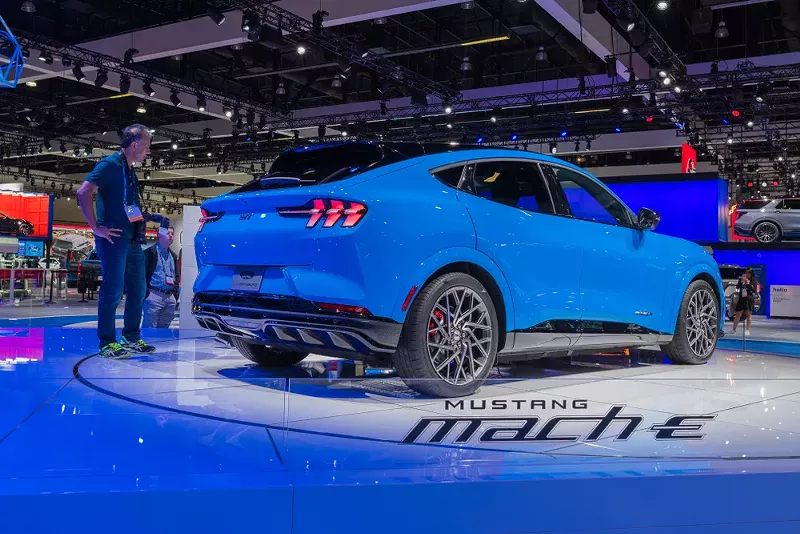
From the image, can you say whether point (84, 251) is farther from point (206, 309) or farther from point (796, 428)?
point (796, 428)

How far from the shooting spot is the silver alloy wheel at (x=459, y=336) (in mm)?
3551

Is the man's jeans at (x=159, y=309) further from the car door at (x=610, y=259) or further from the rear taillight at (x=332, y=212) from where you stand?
the car door at (x=610, y=259)

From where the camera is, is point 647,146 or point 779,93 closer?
point 779,93

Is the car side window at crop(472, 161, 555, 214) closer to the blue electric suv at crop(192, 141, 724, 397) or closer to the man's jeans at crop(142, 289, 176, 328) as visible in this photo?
the blue electric suv at crop(192, 141, 724, 397)

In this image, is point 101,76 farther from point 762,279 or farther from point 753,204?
point 762,279

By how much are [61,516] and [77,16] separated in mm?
16882

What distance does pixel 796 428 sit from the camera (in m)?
2.44

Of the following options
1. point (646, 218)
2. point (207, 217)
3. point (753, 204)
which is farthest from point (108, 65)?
point (753, 204)

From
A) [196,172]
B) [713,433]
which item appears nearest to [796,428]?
[713,433]

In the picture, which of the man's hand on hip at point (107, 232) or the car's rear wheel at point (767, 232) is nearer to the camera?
the man's hand on hip at point (107, 232)

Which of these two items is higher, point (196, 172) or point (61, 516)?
point (196, 172)

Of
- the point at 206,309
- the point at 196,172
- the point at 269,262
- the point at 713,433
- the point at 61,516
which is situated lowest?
the point at 61,516

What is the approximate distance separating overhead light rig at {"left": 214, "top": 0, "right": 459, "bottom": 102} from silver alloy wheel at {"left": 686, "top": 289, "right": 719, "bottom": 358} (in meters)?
10.1

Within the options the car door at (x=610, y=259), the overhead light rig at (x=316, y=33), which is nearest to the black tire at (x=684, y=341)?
the car door at (x=610, y=259)
